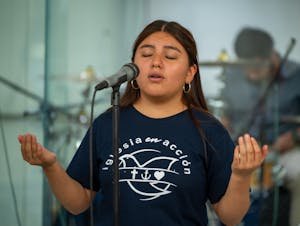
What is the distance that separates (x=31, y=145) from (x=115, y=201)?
229 millimetres

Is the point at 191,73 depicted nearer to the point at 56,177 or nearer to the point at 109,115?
the point at 109,115

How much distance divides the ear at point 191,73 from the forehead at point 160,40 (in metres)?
0.06

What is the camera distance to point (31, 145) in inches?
42.3

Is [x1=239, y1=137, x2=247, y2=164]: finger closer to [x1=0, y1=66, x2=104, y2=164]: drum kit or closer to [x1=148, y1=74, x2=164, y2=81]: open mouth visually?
[x1=148, y1=74, x2=164, y2=81]: open mouth

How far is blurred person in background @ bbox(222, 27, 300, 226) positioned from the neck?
1.52 m

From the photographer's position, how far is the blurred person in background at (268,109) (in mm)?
2633

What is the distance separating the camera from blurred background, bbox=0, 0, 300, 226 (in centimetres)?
205

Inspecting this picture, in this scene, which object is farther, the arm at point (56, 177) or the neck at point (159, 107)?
the neck at point (159, 107)

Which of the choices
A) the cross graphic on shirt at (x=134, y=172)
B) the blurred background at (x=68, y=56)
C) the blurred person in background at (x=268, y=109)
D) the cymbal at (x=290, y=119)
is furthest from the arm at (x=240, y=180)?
the cymbal at (x=290, y=119)

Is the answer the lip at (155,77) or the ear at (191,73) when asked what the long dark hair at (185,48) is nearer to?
the ear at (191,73)

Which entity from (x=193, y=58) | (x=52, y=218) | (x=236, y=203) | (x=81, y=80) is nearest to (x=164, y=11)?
(x=81, y=80)

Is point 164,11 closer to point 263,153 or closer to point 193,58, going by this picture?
point 193,58

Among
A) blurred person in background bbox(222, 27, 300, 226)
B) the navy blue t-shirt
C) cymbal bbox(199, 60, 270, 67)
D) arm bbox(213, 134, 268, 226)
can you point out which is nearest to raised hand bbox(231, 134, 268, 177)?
arm bbox(213, 134, 268, 226)

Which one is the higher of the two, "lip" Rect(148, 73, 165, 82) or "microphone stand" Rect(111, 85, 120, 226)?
"lip" Rect(148, 73, 165, 82)
